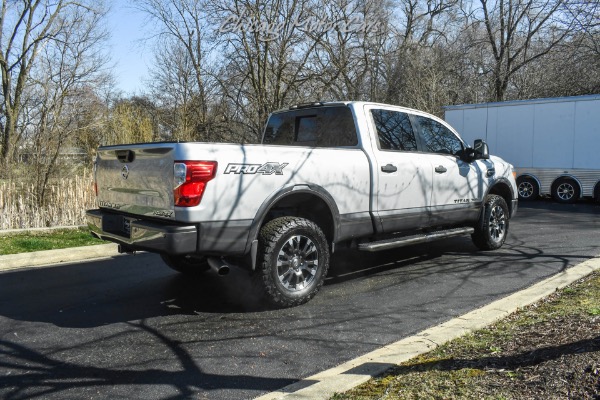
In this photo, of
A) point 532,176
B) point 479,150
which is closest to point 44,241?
point 479,150

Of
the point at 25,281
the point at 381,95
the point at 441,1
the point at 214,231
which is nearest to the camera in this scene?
the point at 214,231

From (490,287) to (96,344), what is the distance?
13.2ft

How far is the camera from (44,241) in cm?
788

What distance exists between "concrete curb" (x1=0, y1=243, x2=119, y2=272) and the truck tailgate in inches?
97.8

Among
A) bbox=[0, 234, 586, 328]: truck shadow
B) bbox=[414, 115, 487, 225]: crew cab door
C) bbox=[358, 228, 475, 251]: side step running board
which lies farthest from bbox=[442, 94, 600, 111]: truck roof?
bbox=[358, 228, 475, 251]: side step running board

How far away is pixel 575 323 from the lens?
371cm

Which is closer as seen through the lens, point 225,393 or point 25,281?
point 225,393

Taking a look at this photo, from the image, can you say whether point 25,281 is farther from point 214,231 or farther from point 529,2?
point 529,2

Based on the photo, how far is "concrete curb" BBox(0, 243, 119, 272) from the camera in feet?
22.7

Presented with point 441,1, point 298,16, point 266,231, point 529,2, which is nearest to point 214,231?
point 266,231

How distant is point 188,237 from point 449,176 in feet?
12.5

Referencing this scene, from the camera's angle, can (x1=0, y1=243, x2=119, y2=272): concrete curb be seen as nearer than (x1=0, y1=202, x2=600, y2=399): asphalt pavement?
No

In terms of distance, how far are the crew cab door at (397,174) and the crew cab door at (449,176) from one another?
8.0 inches

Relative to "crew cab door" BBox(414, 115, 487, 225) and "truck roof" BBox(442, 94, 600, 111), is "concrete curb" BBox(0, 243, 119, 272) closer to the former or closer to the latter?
"crew cab door" BBox(414, 115, 487, 225)
